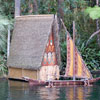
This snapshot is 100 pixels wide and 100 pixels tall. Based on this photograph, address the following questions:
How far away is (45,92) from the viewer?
54.7ft

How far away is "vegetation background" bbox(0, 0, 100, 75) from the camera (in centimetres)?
2486

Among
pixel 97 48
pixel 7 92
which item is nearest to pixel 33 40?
pixel 7 92

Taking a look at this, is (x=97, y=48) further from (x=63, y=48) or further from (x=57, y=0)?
(x=57, y=0)

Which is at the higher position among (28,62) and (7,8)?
(7,8)

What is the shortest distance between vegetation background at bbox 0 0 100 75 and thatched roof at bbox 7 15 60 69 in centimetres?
140

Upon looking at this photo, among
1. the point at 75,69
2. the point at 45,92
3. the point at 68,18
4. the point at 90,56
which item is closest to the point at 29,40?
A: the point at 75,69

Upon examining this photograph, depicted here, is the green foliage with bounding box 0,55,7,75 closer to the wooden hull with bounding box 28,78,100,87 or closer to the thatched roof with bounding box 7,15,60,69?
the thatched roof with bounding box 7,15,60,69

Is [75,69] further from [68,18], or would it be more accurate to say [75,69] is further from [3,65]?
[68,18]

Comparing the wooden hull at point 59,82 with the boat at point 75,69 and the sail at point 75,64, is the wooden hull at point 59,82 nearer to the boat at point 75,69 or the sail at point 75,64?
the boat at point 75,69

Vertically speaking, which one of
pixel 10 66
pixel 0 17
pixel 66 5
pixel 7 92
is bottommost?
pixel 7 92

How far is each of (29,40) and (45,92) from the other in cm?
508

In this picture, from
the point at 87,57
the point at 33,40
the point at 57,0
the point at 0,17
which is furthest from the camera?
the point at 57,0

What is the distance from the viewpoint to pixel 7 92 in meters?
16.6

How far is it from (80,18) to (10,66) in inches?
359
